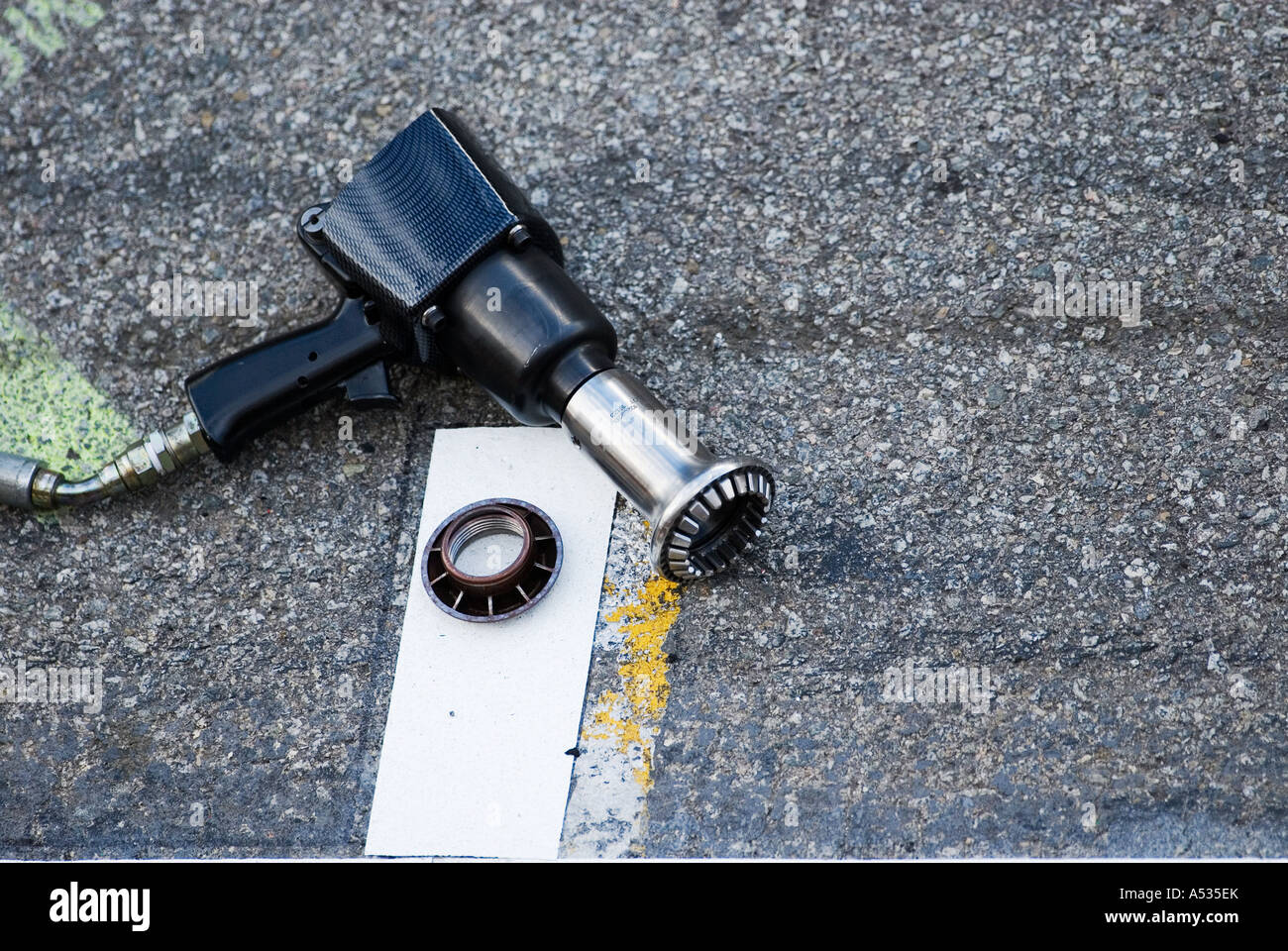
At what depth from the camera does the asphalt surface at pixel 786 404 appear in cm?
230

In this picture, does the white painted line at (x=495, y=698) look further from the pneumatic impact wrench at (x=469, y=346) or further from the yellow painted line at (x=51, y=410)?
the yellow painted line at (x=51, y=410)

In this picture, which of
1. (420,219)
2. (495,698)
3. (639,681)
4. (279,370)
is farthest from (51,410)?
(639,681)

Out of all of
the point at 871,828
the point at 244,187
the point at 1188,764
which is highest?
the point at 244,187

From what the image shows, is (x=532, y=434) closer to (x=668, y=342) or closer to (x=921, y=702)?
(x=668, y=342)

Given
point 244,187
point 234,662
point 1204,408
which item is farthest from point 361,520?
point 1204,408

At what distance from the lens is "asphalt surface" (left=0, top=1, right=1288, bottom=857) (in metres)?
2.30

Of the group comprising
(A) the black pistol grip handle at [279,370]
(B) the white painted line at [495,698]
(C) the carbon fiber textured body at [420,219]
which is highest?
(C) the carbon fiber textured body at [420,219]

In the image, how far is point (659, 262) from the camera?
2871 mm

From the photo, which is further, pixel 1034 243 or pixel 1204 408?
pixel 1034 243

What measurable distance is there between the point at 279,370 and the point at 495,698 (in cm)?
89

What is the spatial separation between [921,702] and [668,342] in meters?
1.03

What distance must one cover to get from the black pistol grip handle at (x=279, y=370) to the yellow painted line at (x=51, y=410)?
439 millimetres

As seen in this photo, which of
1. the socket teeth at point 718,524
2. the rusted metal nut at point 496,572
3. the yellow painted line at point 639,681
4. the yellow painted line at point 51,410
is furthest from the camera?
the yellow painted line at point 51,410

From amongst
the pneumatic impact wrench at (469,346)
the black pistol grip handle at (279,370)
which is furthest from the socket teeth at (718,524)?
the black pistol grip handle at (279,370)
